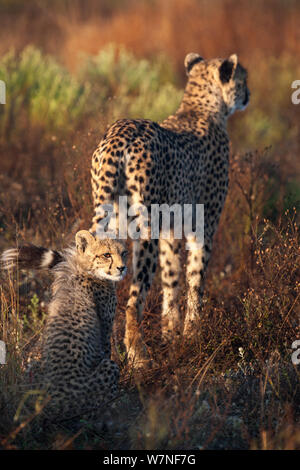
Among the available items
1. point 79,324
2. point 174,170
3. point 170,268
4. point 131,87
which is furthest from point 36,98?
point 79,324

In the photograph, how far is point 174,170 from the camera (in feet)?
12.1

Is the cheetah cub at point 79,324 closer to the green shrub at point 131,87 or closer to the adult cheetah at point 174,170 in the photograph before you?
the adult cheetah at point 174,170

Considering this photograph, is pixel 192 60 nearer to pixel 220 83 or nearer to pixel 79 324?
pixel 220 83

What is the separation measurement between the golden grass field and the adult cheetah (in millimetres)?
160

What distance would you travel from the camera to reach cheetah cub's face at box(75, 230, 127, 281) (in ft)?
9.96

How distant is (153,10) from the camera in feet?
37.8

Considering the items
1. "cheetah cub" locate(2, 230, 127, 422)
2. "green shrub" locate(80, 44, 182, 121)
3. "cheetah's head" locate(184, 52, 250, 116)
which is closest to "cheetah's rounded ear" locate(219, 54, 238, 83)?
"cheetah's head" locate(184, 52, 250, 116)

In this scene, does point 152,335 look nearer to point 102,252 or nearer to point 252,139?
point 102,252

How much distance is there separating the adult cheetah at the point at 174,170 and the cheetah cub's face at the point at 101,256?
0.16 m

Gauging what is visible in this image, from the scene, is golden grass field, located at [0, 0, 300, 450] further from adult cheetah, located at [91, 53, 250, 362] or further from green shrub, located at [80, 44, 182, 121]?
adult cheetah, located at [91, 53, 250, 362]

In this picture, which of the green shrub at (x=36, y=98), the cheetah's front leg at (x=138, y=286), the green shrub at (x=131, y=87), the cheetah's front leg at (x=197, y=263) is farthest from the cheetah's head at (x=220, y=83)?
the green shrub at (x=36, y=98)

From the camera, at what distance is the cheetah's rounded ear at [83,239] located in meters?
3.09

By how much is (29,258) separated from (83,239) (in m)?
0.25
